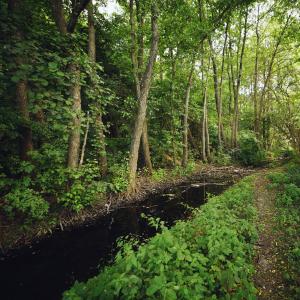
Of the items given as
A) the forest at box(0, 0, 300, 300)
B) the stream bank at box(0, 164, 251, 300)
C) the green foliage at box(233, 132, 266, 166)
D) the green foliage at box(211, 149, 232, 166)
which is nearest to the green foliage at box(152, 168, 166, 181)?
the forest at box(0, 0, 300, 300)

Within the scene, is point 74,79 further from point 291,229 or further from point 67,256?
point 291,229

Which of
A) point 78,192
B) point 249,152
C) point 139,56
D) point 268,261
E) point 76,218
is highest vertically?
point 139,56

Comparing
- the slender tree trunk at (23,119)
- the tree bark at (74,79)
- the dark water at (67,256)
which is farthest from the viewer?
the slender tree trunk at (23,119)

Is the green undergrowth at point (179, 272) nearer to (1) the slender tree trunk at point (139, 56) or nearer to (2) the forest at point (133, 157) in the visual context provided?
(2) the forest at point (133, 157)

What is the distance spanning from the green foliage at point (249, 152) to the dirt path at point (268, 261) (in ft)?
42.7

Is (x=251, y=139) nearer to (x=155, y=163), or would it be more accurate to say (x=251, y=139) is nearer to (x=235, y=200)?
(x=155, y=163)

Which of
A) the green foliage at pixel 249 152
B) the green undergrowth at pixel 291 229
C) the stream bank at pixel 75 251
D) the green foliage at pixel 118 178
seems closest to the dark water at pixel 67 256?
the stream bank at pixel 75 251

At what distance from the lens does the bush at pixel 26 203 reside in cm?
649

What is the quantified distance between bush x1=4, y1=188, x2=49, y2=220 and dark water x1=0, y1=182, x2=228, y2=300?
81 centimetres

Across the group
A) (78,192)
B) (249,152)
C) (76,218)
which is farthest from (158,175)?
(249,152)

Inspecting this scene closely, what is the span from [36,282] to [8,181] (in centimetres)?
292

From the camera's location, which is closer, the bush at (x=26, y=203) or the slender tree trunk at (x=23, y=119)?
the bush at (x=26, y=203)

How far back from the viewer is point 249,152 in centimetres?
2023

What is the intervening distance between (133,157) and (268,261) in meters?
7.24
